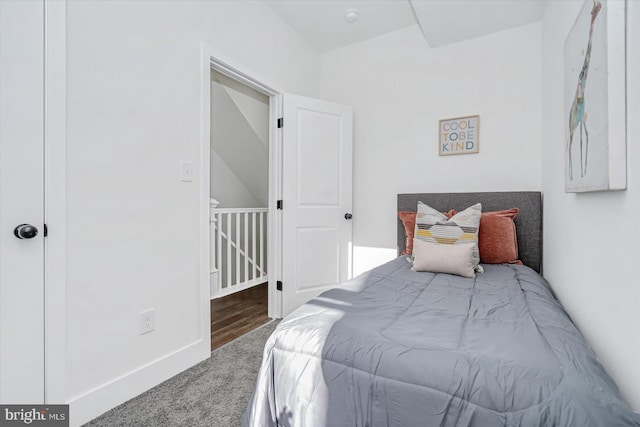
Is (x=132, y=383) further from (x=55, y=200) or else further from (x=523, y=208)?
(x=523, y=208)

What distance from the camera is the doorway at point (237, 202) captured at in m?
3.08

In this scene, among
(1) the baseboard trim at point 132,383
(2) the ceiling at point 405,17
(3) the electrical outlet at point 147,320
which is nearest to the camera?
(1) the baseboard trim at point 132,383

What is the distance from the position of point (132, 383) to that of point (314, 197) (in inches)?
78.1

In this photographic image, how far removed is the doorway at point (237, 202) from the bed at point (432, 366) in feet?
4.81

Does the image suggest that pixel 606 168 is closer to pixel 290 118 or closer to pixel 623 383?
pixel 623 383

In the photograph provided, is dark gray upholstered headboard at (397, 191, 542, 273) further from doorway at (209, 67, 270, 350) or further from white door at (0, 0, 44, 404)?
white door at (0, 0, 44, 404)

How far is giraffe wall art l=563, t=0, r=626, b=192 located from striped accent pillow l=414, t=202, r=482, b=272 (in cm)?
69

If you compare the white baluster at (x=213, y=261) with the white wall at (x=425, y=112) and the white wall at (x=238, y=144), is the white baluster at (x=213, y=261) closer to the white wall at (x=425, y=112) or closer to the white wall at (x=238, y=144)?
the white wall at (x=238, y=144)

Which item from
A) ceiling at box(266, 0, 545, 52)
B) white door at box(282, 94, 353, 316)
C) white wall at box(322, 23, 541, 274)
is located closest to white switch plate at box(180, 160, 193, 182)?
white door at box(282, 94, 353, 316)

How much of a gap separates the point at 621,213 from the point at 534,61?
222 centimetres

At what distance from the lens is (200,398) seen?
66.1 inches

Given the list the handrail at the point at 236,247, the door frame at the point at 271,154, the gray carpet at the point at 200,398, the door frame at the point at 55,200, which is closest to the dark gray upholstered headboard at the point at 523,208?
the door frame at the point at 271,154

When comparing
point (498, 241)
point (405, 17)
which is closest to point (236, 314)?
point (498, 241)

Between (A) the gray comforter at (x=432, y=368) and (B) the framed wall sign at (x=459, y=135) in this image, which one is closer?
(A) the gray comforter at (x=432, y=368)
